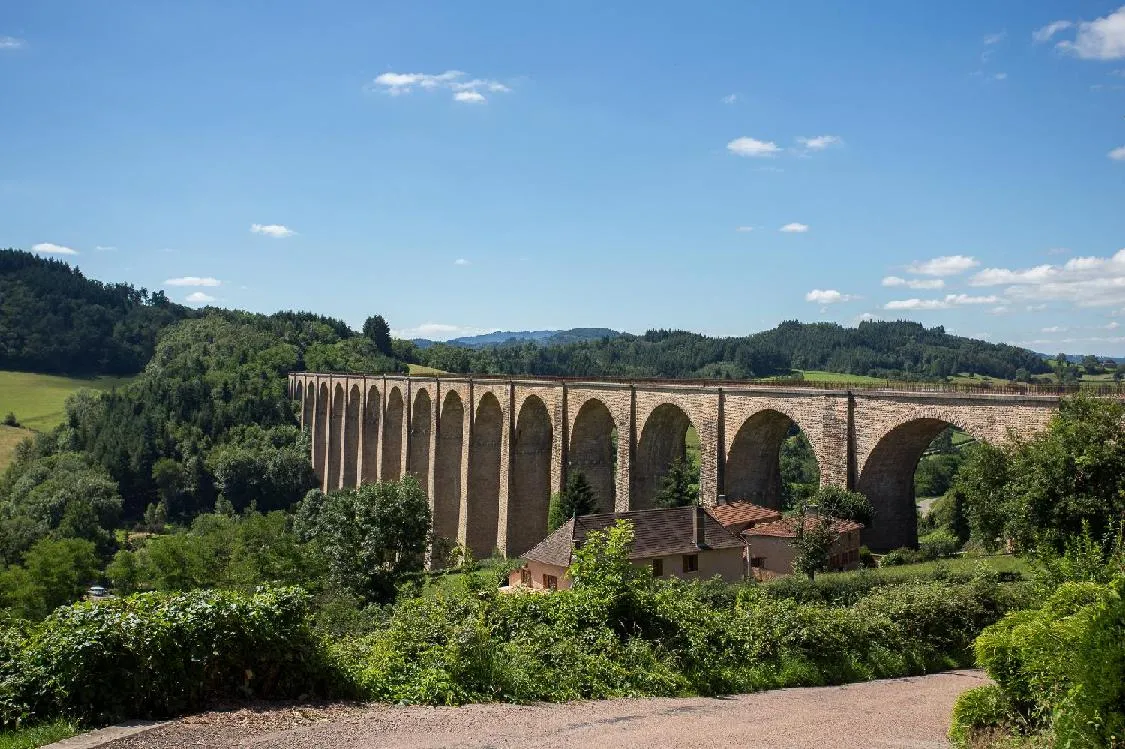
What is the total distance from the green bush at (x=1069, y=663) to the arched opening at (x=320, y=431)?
232ft

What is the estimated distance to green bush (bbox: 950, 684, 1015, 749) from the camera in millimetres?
9055

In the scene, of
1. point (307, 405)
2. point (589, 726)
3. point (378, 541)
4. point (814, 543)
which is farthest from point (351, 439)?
point (589, 726)

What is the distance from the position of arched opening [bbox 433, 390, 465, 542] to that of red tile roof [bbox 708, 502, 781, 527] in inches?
897

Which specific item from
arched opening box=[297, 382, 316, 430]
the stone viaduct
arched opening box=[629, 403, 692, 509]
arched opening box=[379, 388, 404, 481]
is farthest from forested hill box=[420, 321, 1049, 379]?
arched opening box=[629, 403, 692, 509]

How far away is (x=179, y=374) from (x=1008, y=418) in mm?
98597

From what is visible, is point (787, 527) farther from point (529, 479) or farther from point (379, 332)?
point (379, 332)

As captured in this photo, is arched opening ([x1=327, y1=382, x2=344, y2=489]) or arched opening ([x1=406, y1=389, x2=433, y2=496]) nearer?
arched opening ([x1=406, y1=389, x2=433, y2=496])

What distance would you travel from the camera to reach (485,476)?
45688 mm

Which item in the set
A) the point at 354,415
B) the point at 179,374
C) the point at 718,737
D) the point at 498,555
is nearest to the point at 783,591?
the point at 718,737

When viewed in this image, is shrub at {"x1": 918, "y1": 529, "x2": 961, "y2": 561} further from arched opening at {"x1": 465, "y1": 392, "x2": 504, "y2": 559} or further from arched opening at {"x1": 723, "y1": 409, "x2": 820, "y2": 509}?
arched opening at {"x1": 465, "y1": 392, "x2": 504, "y2": 559}

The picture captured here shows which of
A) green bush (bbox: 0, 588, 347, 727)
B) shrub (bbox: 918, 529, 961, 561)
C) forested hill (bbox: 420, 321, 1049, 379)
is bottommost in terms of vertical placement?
shrub (bbox: 918, 529, 961, 561)

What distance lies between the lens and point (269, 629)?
929 cm

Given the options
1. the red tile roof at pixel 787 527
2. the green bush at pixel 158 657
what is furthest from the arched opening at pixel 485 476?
the green bush at pixel 158 657

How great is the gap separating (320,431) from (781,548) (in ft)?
197
